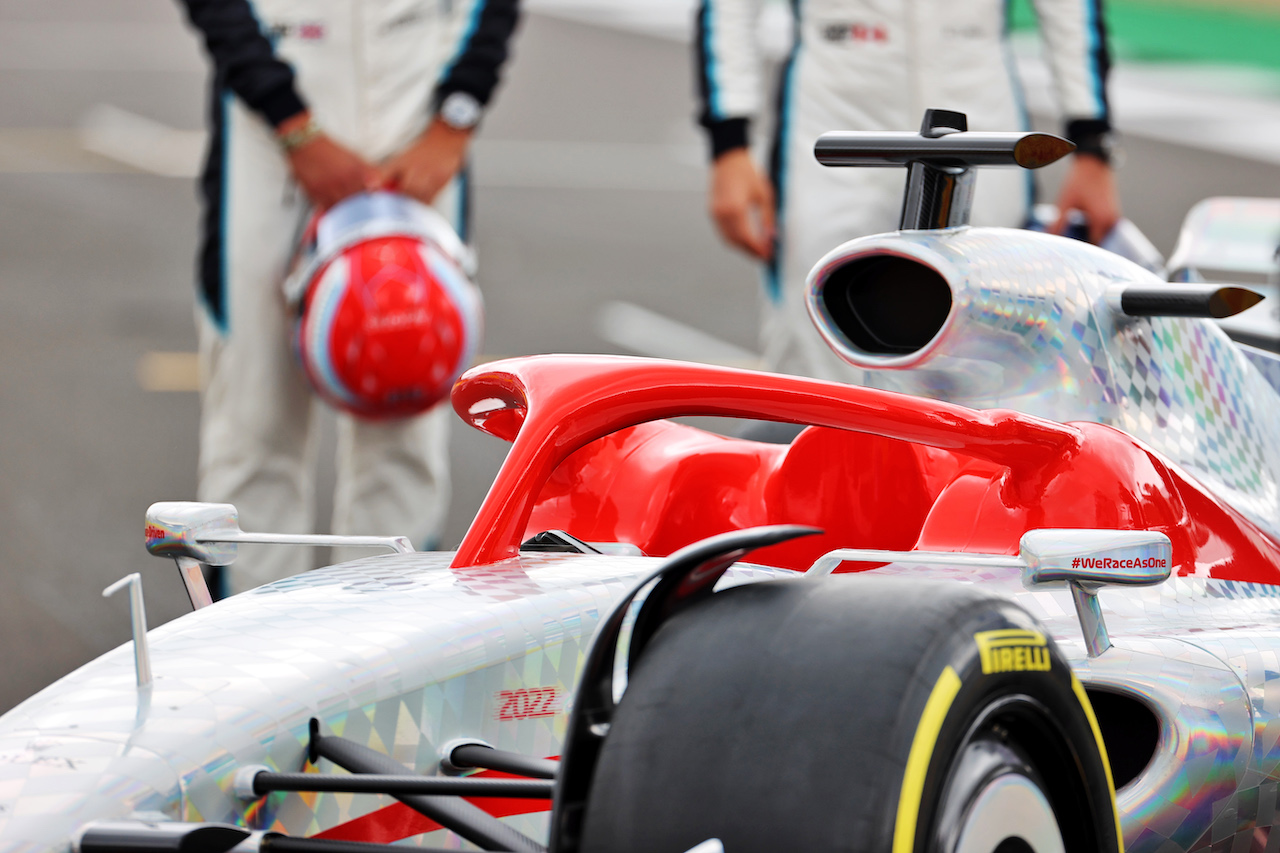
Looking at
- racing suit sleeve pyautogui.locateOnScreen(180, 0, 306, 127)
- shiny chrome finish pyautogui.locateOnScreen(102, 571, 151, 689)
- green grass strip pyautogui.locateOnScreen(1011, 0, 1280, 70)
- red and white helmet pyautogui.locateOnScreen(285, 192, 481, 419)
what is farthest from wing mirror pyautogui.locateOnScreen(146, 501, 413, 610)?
green grass strip pyautogui.locateOnScreen(1011, 0, 1280, 70)

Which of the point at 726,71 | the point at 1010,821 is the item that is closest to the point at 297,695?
the point at 1010,821

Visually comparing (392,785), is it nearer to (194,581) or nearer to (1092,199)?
(194,581)

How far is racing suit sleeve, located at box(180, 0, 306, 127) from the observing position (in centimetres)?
371

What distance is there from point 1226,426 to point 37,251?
9680mm

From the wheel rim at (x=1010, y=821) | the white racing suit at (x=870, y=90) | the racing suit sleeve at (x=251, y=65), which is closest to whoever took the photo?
the wheel rim at (x=1010, y=821)

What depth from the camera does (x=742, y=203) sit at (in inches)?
168

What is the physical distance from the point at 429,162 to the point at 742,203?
0.90 metres

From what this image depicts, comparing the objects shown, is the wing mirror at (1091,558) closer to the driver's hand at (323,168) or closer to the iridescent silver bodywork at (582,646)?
the iridescent silver bodywork at (582,646)

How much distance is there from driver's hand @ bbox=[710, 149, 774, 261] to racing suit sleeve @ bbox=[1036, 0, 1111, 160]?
2.84 feet

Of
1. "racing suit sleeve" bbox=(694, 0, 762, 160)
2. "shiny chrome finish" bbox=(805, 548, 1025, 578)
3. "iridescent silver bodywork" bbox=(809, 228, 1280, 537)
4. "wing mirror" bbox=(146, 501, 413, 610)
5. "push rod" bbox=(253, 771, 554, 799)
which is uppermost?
"racing suit sleeve" bbox=(694, 0, 762, 160)

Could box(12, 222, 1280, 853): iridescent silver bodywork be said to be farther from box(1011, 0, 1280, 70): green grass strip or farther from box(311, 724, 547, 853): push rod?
box(1011, 0, 1280, 70): green grass strip

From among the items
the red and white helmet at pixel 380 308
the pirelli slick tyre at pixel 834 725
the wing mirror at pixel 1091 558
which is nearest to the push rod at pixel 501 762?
the pirelli slick tyre at pixel 834 725

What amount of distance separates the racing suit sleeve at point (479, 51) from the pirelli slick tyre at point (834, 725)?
2.86 meters

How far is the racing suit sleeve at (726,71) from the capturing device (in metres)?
4.28
